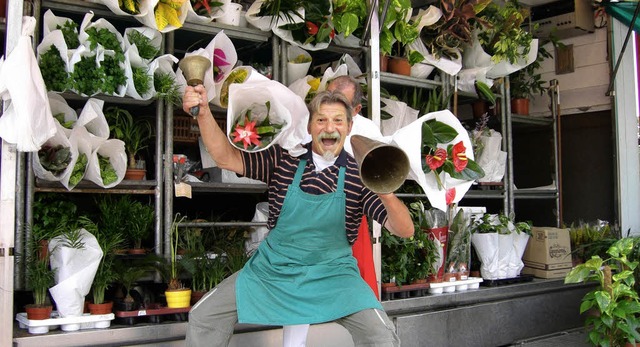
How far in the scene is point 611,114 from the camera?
6.31 meters

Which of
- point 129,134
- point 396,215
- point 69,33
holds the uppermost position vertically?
point 69,33

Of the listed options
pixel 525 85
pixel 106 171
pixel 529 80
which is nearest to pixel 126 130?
pixel 106 171

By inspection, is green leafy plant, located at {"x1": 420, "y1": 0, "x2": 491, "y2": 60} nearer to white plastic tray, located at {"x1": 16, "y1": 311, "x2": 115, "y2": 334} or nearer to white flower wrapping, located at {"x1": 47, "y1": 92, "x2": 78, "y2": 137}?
white flower wrapping, located at {"x1": 47, "y1": 92, "x2": 78, "y2": 137}

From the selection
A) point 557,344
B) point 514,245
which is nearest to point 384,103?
point 514,245

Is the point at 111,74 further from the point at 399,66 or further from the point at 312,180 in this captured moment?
the point at 399,66

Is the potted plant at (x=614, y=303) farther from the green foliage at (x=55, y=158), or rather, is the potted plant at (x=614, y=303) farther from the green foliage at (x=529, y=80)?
the green foliage at (x=55, y=158)

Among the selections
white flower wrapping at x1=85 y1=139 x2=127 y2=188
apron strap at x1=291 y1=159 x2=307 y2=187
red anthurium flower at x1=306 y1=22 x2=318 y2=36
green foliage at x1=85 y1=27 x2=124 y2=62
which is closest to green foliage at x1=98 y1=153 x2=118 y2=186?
white flower wrapping at x1=85 y1=139 x2=127 y2=188

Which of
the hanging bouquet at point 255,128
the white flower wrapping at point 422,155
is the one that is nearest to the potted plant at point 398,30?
the white flower wrapping at point 422,155

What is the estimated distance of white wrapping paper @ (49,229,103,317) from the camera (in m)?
3.30

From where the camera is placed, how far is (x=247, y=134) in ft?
10.0

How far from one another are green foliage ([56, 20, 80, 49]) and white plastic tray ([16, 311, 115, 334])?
4.59 ft

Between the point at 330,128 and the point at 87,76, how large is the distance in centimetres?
145

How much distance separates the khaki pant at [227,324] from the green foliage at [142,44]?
5.14 ft

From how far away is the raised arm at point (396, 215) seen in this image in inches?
108
